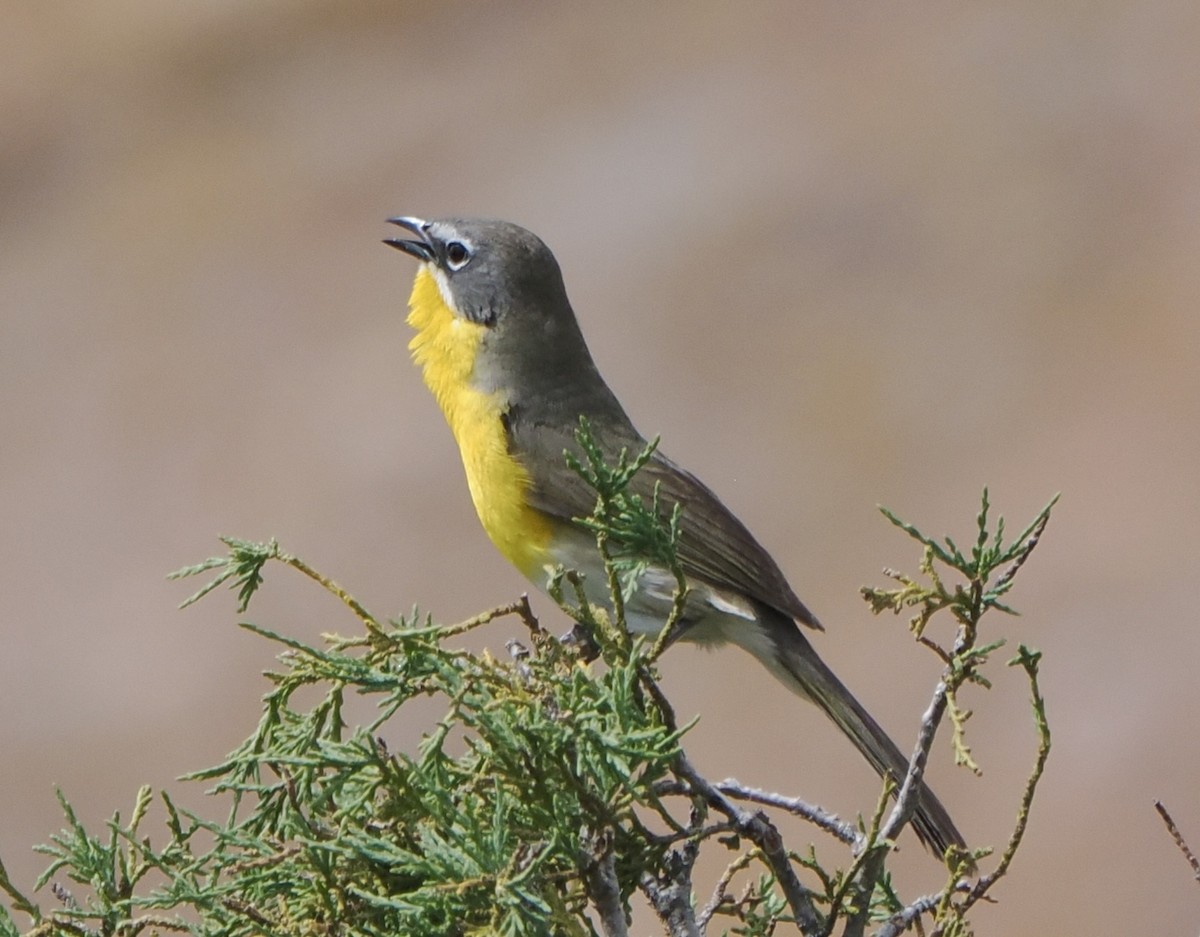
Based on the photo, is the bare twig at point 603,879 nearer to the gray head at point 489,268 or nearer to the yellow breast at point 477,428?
the yellow breast at point 477,428

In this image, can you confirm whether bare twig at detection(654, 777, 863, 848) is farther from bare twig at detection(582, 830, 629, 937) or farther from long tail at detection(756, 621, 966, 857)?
long tail at detection(756, 621, 966, 857)

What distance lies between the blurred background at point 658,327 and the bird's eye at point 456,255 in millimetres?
4813

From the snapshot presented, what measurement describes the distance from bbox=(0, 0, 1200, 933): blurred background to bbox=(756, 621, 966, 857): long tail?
15.6 feet

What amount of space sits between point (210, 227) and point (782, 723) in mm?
8968

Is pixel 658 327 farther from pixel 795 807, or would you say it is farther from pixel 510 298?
pixel 795 807

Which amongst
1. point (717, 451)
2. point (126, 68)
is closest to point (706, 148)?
point (717, 451)

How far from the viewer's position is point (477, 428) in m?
5.30

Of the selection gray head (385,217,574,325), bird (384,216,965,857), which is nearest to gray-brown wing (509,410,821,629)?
bird (384,216,965,857)

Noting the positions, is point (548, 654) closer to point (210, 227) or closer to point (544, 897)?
point (544, 897)

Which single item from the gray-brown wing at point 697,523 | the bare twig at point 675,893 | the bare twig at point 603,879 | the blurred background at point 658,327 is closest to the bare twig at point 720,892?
the bare twig at point 675,893

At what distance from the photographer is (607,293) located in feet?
49.8

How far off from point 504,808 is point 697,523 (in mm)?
2298

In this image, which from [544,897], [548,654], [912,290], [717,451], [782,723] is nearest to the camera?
[544,897]

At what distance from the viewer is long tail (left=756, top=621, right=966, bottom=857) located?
409cm
